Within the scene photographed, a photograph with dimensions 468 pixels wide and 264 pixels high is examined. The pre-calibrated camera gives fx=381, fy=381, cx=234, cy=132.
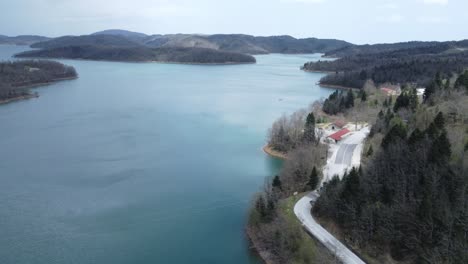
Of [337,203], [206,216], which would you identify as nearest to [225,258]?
[206,216]

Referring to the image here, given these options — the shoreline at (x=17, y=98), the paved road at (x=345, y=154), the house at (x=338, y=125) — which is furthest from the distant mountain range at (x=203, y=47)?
the paved road at (x=345, y=154)

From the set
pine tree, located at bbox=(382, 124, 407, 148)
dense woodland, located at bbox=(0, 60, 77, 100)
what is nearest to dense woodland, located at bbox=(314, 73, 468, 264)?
pine tree, located at bbox=(382, 124, 407, 148)

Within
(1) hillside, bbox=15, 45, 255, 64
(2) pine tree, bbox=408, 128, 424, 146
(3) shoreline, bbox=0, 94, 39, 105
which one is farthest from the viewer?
(1) hillside, bbox=15, 45, 255, 64

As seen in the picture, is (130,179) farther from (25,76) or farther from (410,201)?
(25,76)

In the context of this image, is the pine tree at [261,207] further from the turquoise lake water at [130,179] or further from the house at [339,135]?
the house at [339,135]

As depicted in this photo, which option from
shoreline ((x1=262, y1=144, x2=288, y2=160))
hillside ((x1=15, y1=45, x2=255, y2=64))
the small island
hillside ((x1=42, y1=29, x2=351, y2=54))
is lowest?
shoreline ((x1=262, y1=144, x2=288, y2=160))

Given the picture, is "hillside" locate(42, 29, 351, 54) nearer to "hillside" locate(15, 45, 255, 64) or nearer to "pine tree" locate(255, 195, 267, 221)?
"hillside" locate(15, 45, 255, 64)
